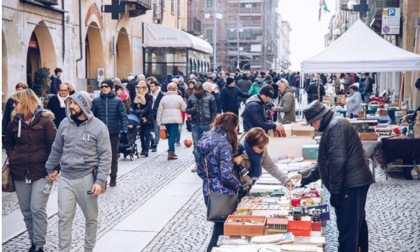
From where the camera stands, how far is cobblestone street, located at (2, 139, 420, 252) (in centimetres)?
796

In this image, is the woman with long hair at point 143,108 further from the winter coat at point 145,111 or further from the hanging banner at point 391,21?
the hanging banner at point 391,21

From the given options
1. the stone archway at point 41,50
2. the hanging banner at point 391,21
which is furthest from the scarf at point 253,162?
the hanging banner at point 391,21

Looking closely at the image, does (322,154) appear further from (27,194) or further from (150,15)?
(150,15)

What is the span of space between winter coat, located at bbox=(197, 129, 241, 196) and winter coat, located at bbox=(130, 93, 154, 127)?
28.0ft

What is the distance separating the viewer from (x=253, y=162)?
7.30 meters

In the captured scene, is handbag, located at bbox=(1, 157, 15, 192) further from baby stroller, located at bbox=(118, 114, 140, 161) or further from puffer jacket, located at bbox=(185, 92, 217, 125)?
baby stroller, located at bbox=(118, 114, 140, 161)

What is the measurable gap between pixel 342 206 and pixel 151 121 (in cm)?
914

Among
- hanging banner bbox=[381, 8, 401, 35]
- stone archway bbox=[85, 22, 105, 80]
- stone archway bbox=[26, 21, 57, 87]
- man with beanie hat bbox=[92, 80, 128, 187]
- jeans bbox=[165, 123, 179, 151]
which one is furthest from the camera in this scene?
stone archway bbox=[85, 22, 105, 80]

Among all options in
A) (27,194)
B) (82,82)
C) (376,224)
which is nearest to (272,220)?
(27,194)

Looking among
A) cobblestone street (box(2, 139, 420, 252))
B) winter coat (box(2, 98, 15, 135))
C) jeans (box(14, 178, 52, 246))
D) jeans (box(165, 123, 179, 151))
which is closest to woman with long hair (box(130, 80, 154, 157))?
jeans (box(165, 123, 179, 151))

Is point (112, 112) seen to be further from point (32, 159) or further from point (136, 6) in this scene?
point (136, 6)

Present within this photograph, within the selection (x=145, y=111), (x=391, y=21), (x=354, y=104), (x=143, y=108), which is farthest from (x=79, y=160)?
(x=391, y=21)

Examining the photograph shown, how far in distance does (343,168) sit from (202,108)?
22.8ft

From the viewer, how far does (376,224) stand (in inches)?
353
